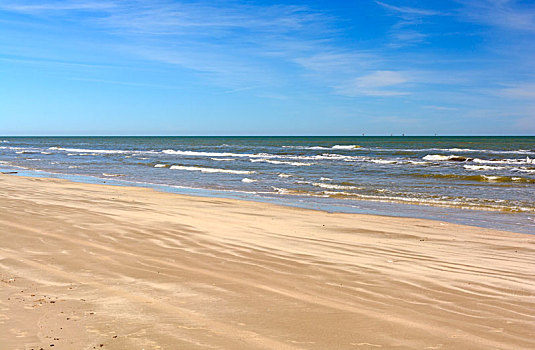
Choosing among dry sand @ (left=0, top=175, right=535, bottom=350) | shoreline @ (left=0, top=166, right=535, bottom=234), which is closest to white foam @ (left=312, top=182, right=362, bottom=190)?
shoreline @ (left=0, top=166, right=535, bottom=234)

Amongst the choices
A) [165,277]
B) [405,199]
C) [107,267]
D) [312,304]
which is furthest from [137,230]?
[405,199]

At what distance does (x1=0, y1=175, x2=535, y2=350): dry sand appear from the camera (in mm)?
3697

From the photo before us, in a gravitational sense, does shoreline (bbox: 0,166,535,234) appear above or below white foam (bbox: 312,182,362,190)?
below

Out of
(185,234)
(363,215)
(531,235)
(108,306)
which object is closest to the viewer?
(108,306)

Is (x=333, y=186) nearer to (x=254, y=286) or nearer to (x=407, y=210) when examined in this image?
(x=407, y=210)

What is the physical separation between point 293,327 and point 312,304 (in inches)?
26.0

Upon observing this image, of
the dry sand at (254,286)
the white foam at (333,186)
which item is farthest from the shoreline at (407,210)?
the white foam at (333,186)

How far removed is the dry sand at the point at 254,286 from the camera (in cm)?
370

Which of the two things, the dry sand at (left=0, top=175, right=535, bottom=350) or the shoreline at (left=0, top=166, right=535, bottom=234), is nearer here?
the dry sand at (left=0, top=175, right=535, bottom=350)

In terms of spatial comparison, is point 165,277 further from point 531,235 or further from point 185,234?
point 531,235

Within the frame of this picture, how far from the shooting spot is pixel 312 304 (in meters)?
4.51

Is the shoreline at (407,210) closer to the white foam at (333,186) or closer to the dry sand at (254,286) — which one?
the dry sand at (254,286)

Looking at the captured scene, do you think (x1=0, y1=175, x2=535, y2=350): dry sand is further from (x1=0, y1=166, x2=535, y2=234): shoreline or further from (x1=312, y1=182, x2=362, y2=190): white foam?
(x1=312, y1=182, x2=362, y2=190): white foam

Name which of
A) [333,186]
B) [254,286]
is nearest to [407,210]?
[333,186]
